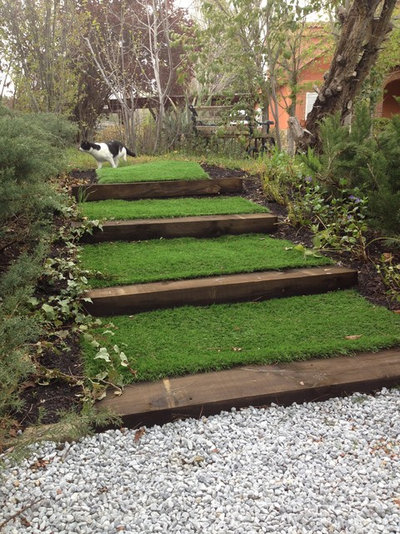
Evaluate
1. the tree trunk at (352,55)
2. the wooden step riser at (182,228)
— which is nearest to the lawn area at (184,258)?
the wooden step riser at (182,228)

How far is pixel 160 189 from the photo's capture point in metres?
5.51

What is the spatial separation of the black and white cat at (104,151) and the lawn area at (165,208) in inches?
58.6

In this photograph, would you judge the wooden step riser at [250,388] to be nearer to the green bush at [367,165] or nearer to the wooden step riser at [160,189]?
the green bush at [367,165]

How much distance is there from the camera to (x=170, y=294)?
126 inches

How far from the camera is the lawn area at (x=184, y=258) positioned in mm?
3504

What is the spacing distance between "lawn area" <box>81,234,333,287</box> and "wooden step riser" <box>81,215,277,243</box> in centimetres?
9

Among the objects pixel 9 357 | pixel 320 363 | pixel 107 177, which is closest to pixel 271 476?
pixel 320 363

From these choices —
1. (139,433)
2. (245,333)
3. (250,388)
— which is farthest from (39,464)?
(245,333)

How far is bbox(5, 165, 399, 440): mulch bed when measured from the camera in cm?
214

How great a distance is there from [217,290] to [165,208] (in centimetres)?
192

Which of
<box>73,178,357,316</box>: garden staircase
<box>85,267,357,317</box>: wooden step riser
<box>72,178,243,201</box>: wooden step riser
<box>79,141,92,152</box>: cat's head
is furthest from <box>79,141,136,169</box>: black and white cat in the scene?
<box>85,267,357,317</box>: wooden step riser

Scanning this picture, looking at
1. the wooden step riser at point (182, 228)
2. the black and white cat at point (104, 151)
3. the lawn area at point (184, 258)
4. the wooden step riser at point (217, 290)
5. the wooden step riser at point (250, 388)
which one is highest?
the black and white cat at point (104, 151)

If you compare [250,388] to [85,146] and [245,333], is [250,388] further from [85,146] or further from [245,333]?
[85,146]

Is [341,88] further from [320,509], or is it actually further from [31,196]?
[320,509]
